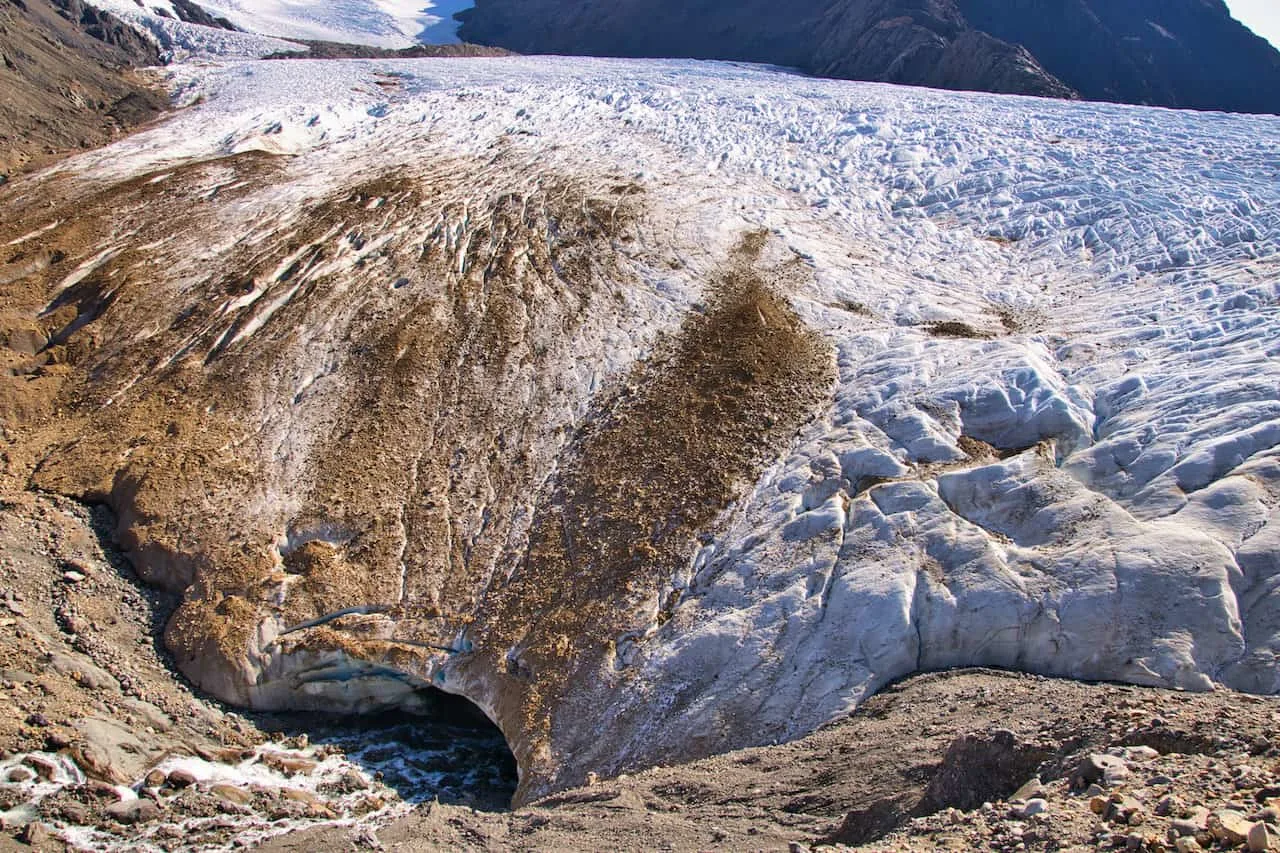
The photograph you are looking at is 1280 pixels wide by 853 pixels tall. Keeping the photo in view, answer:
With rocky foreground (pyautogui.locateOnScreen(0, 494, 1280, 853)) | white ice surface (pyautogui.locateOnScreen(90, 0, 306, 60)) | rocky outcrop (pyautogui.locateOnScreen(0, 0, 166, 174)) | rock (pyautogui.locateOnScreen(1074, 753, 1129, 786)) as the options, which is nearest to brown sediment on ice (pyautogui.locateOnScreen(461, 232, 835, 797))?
rocky foreground (pyautogui.locateOnScreen(0, 494, 1280, 853))

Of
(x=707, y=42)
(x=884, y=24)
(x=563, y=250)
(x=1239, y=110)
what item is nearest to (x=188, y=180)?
(x=563, y=250)

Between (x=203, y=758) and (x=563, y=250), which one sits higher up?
(x=563, y=250)

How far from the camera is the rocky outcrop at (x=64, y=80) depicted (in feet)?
80.4

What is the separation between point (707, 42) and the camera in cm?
5572

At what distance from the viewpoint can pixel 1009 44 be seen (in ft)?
146

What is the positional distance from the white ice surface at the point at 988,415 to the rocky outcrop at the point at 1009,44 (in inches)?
777

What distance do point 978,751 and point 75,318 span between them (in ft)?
54.8

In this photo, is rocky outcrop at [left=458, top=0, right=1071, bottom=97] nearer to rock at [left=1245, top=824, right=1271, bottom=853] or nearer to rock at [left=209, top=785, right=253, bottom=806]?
rock at [left=1245, top=824, right=1271, bottom=853]

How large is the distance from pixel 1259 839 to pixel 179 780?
960cm

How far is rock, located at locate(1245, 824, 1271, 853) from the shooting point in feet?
16.1

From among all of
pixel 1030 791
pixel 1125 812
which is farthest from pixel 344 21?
pixel 1125 812

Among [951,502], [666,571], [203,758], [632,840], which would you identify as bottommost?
[203,758]

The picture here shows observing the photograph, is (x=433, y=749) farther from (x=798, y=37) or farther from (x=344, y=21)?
(x=344, y=21)

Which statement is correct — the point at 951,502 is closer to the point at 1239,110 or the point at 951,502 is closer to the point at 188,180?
the point at 188,180
